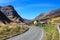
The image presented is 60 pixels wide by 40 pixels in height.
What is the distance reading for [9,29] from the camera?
5759cm
